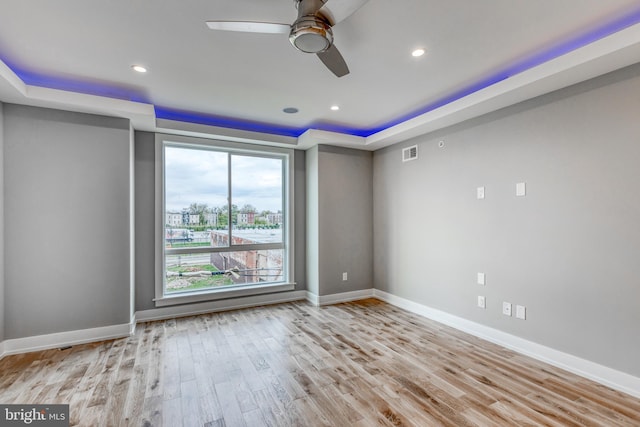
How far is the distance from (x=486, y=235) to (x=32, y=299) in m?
4.83

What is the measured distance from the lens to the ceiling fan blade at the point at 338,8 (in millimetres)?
1530

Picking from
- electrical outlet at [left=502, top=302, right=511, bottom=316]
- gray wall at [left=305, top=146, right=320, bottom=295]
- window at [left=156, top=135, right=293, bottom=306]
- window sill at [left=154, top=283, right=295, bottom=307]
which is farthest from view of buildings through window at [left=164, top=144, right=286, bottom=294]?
electrical outlet at [left=502, top=302, right=511, bottom=316]

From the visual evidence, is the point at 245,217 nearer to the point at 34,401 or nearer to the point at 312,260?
the point at 312,260

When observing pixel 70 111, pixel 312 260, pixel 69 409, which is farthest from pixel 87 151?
pixel 312 260

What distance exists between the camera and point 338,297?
462 cm

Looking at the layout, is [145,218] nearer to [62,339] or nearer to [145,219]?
[145,219]

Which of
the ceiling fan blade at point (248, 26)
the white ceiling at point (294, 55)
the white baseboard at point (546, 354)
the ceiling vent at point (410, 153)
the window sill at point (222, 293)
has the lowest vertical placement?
the white baseboard at point (546, 354)

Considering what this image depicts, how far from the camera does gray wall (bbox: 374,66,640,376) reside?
2.27 meters

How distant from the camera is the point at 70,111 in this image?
3.07 m

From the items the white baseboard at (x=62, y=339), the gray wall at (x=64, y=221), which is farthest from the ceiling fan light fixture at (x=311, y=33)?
the white baseboard at (x=62, y=339)

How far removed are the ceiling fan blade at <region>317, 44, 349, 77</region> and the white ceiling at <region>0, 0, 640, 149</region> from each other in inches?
9.4

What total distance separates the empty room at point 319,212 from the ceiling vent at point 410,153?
0.32 feet

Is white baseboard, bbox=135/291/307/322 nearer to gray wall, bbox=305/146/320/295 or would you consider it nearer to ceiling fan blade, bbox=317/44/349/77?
gray wall, bbox=305/146/320/295

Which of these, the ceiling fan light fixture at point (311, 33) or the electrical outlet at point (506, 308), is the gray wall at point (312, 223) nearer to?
the electrical outlet at point (506, 308)
